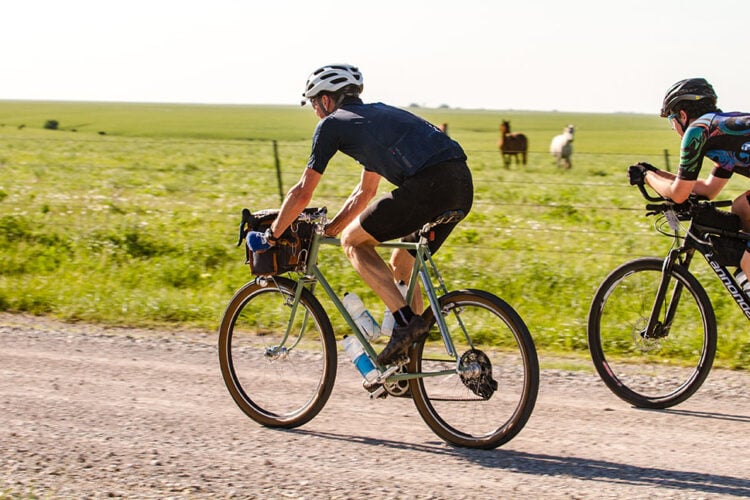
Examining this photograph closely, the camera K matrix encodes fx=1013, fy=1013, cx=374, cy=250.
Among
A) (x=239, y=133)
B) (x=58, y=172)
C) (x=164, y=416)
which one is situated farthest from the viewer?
(x=239, y=133)

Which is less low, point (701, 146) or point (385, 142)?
point (701, 146)

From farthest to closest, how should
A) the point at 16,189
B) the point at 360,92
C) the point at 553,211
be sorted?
the point at 16,189 → the point at 553,211 → the point at 360,92

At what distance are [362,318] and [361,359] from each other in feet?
0.77

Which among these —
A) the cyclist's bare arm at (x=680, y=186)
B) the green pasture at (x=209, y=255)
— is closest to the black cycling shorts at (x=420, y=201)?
the cyclist's bare arm at (x=680, y=186)

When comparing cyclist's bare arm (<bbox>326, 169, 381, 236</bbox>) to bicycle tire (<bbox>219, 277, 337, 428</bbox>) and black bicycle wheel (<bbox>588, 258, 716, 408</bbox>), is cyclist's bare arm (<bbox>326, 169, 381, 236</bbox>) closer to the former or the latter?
bicycle tire (<bbox>219, 277, 337, 428</bbox>)

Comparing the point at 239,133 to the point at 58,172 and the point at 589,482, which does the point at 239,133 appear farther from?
the point at 589,482

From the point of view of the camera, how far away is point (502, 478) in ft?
16.5

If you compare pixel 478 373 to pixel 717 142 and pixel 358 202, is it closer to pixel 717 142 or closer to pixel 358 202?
pixel 358 202

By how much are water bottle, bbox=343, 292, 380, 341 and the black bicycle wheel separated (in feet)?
5.30

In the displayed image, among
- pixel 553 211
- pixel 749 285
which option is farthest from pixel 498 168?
pixel 749 285

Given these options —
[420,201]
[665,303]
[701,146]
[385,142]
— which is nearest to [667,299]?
[665,303]

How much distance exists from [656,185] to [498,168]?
27913 mm

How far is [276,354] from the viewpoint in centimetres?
619

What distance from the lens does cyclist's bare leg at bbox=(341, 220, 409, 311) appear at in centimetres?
552
